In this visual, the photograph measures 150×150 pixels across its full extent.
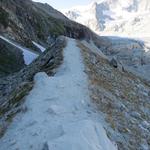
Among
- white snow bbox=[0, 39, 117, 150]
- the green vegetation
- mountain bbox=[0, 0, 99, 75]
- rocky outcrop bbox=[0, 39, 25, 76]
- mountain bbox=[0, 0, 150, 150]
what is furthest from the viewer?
the green vegetation

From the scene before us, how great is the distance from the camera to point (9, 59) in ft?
227

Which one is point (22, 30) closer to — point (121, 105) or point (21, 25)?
point (21, 25)

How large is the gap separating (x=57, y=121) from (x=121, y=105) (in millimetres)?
5907

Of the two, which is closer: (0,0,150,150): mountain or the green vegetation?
(0,0,150,150): mountain

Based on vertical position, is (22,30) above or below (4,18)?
below

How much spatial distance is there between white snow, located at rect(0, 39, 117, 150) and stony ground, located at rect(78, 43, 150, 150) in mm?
719

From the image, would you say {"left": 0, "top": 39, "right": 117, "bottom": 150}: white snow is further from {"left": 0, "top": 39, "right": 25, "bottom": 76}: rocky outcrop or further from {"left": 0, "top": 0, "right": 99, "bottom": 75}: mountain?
{"left": 0, "top": 0, "right": 99, "bottom": 75}: mountain

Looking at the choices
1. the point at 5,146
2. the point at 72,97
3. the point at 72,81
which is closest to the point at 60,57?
the point at 72,81

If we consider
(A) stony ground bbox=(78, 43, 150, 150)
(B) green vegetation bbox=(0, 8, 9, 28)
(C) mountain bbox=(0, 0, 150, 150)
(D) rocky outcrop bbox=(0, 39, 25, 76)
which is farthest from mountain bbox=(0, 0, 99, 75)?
(C) mountain bbox=(0, 0, 150, 150)

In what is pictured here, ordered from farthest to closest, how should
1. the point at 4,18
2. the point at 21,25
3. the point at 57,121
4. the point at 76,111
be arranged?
the point at 21,25 < the point at 4,18 < the point at 76,111 < the point at 57,121

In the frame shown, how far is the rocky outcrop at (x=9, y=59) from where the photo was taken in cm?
6362

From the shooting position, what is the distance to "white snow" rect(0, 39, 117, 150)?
14.8 meters

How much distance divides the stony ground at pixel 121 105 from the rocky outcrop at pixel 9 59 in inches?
1220

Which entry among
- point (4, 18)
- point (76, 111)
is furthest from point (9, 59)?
point (76, 111)
